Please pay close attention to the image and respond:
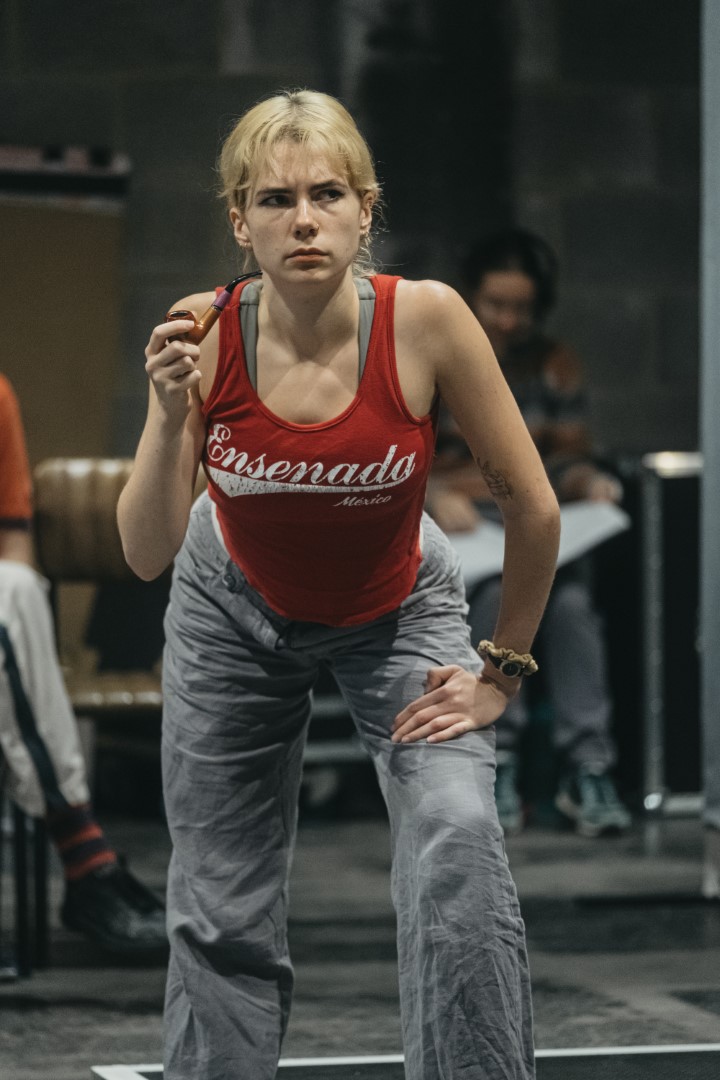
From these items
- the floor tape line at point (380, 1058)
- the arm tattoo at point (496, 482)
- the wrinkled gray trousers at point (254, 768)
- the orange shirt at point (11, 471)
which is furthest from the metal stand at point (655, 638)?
the arm tattoo at point (496, 482)

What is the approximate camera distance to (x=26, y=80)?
5.39m

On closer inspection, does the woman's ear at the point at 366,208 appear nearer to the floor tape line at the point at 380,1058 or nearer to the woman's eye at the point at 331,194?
the woman's eye at the point at 331,194

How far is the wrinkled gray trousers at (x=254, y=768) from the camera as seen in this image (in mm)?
1892

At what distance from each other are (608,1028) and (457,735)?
3.35ft

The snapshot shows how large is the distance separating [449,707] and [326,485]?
0.97ft

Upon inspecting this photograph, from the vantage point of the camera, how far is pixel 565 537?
4.73 m

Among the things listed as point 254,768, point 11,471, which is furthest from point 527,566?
point 11,471

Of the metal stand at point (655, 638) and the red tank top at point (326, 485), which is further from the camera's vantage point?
the metal stand at point (655, 638)

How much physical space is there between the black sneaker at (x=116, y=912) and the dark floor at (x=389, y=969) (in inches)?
2.2

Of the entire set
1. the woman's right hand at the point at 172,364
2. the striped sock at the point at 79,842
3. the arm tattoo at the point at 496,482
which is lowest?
the striped sock at the point at 79,842

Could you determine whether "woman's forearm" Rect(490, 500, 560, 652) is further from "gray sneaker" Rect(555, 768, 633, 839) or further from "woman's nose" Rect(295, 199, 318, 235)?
"gray sneaker" Rect(555, 768, 633, 839)

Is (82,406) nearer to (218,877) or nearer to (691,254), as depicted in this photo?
(691,254)

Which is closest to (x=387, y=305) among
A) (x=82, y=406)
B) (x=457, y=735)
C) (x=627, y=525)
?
(x=457, y=735)

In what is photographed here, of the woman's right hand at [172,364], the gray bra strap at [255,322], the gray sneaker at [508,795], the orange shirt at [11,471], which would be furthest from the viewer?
the gray sneaker at [508,795]
